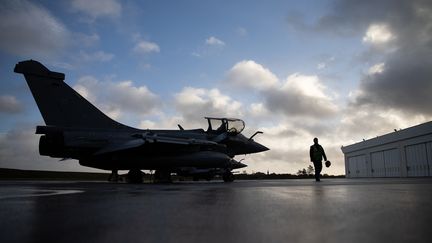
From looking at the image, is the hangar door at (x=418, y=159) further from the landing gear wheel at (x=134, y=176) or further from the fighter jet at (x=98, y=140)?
the landing gear wheel at (x=134, y=176)

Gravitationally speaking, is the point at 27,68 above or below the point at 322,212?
above

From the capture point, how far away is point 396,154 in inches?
1102

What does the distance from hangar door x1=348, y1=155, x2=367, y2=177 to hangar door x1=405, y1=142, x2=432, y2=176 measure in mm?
8057

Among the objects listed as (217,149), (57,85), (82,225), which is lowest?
(82,225)

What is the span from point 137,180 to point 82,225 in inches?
575

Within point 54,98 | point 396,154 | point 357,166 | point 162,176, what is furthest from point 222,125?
point 357,166

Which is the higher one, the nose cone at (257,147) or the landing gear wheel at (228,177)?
the nose cone at (257,147)

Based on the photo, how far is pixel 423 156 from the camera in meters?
24.2

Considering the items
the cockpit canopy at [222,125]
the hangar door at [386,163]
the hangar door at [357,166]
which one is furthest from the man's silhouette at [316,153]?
the hangar door at [357,166]

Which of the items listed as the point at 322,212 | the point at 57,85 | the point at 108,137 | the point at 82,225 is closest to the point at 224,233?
the point at 82,225

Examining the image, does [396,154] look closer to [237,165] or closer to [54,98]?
[237,165]

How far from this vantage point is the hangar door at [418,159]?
23.6m

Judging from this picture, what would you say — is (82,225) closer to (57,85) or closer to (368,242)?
(368,242)

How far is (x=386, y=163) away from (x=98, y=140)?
2439 cm
